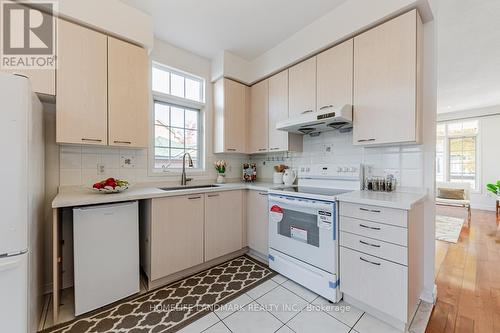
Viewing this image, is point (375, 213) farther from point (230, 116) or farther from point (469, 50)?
point (469, 50)

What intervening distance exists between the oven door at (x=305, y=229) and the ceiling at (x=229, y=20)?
74.6 inches

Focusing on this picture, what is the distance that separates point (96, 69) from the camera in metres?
1.83

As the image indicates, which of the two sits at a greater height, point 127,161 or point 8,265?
point 127,161

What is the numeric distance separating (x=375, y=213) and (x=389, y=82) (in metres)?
1.13

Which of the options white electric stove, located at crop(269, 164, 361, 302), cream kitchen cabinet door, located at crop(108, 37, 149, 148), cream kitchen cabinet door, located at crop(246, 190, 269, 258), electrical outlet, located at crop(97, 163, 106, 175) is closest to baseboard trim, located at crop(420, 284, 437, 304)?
white electric stove, located at crop(269, 164, 361, 302)

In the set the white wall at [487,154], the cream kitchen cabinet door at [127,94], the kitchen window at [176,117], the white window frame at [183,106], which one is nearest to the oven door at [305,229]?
the white window frame at [183,106]

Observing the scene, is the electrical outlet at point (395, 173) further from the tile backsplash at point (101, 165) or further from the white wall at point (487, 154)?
the white wall at point (487, 154)

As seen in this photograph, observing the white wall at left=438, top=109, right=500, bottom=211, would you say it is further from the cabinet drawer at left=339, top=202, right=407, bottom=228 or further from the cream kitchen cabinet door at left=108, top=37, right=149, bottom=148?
the cream kitchen cabinet door at left=108, top=37, right=149, bottom=148

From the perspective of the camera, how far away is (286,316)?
1.56 meters

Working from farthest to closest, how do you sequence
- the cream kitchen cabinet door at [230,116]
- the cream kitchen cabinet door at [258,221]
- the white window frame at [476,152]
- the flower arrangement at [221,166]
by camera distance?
the white window frame at [476,152], the flower arrangement at [221,166], the cream kitchen cabinet door at [230,116], the cream kitchen cabinet door at [258,221]

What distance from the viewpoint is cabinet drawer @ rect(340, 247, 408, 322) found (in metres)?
1.37

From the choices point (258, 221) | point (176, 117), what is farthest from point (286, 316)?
point (176, 117)

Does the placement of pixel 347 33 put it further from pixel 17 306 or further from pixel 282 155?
pixel 17 306

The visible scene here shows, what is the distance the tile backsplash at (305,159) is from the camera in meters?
1.88
